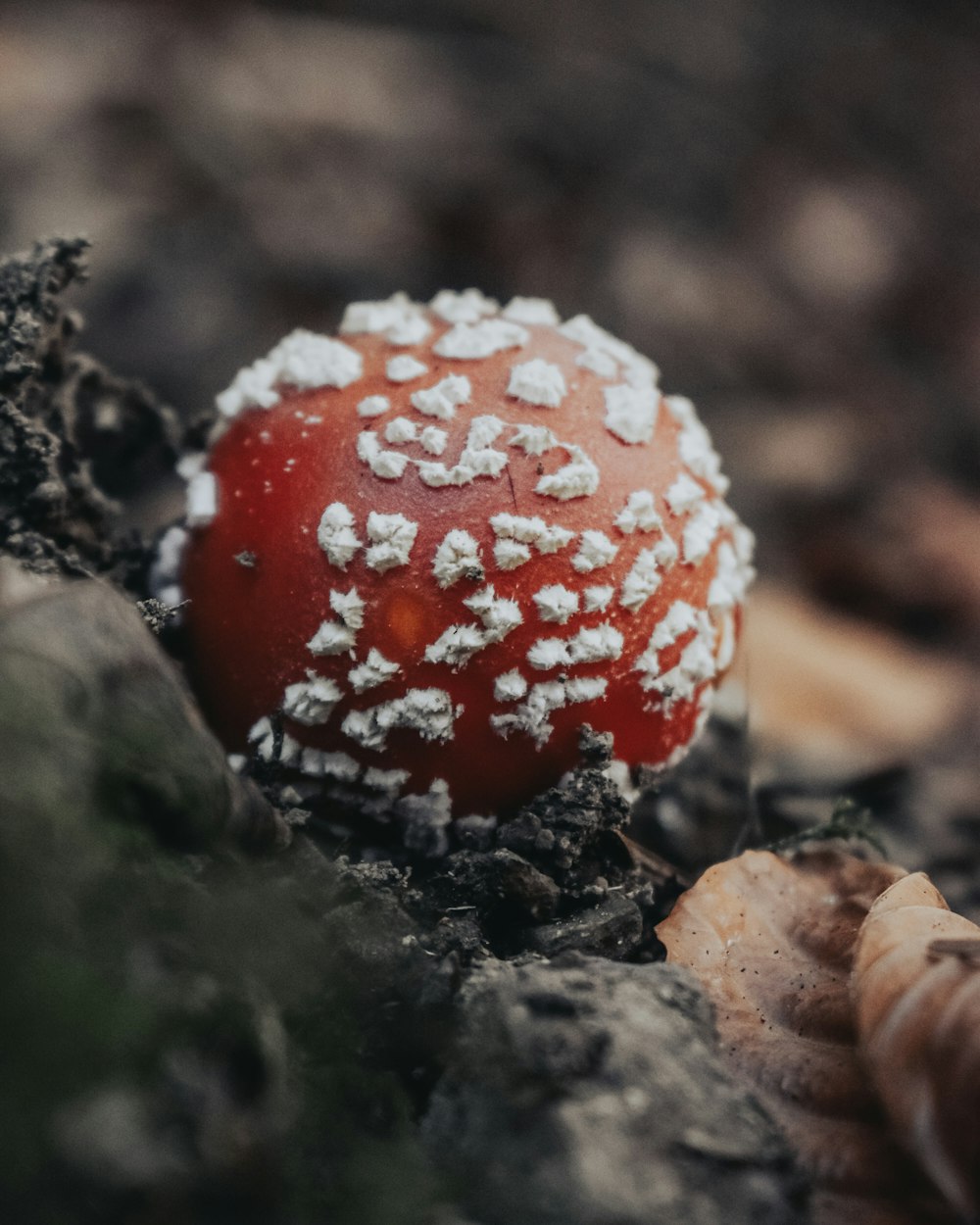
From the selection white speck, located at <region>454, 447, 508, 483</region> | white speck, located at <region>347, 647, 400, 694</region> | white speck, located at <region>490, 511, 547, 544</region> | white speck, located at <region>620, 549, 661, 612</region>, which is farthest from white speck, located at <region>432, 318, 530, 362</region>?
white speck, located at <region>347, 647, 400, 694</region>

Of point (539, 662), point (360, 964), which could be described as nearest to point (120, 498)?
point (539, 662)

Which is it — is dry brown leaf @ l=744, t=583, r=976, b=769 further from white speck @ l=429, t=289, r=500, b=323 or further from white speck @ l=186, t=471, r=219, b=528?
white speck @ l=186, t=471, r=219, b=528

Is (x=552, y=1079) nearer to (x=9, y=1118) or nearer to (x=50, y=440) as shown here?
(x=9, y=1118)

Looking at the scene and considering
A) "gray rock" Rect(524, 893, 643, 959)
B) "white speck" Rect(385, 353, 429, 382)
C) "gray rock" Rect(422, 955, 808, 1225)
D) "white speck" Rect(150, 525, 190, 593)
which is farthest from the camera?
"white speck" Rect(150, 525, 190, 593)

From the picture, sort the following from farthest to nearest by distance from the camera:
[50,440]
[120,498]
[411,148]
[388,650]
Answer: [411,148], [120,498], [50,440], [388,650]

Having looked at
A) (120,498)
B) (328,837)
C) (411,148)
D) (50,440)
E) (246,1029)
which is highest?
(411,148)

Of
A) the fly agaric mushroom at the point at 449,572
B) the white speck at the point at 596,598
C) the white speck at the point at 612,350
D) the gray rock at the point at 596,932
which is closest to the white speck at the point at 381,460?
the fly agaric mushroom at the point at 449,572
